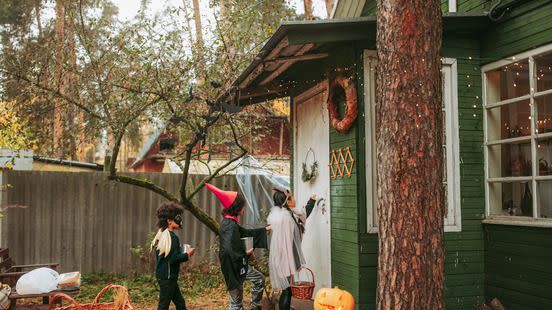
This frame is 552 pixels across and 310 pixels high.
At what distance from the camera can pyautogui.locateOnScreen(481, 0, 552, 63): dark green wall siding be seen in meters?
5.56

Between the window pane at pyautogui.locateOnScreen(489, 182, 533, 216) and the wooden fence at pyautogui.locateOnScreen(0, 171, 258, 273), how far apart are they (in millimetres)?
6458

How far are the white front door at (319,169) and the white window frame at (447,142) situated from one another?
1.09 meters

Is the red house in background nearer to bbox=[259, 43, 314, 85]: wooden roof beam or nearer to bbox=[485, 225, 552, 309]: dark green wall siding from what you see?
bbox=[259, 43, 314, 85]: wooden roof beam

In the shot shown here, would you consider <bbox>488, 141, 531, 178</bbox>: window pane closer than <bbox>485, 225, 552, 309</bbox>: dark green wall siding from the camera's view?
No

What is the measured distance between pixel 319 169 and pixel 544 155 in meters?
2.93

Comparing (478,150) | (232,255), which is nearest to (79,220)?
(232,255)

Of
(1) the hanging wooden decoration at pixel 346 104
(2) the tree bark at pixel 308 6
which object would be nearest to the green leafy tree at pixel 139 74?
(1) the hanging wooden decoration at pixel 346 104

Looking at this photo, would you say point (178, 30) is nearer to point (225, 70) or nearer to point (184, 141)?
point (225, 70)

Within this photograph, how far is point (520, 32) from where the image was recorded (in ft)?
19.2

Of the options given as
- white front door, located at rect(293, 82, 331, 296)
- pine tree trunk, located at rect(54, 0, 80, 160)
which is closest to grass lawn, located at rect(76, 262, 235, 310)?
white front door, located at rect(293, 82, 331, 296)

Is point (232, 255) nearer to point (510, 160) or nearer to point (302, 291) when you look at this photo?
point (302, 291)

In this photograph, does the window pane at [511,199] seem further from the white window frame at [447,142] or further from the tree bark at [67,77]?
the tree bark at [67,77]

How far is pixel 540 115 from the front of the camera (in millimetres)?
5812

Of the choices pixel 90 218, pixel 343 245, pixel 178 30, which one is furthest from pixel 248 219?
pixel 343 245
